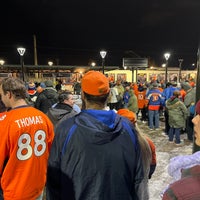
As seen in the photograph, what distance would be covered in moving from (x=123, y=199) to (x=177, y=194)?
0.88 metres

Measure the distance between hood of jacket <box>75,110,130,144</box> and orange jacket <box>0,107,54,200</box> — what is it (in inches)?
34.4

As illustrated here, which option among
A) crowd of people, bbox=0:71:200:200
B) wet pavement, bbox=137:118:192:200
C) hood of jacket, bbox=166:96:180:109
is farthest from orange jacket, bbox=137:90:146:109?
crowd of people, bbox=0:71:200:200

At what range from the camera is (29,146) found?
2389mm

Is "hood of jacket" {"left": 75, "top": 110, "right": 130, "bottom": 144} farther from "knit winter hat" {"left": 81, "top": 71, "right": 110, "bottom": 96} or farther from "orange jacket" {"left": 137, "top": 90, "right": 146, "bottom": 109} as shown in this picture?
"orange jacket" {"left": 137, "top": 90, "right": 146, "bottom": 109}

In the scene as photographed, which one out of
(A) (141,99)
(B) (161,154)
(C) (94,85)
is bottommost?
(B) (161,154)

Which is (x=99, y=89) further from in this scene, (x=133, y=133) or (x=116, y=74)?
(x=116, y=74)

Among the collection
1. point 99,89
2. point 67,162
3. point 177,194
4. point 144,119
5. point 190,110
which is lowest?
point 144,119

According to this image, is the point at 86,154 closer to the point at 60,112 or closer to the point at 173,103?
the point at 60,112

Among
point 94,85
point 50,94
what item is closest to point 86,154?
point 94,85

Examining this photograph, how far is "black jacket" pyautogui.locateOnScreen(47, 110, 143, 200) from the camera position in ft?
5.56

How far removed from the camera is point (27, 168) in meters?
2.37

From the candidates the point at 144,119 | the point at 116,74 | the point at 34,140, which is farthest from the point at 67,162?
the point at 116,74

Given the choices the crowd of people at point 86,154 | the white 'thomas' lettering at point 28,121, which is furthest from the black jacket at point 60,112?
the crowd of people at point 86,154

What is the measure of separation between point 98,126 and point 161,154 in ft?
17.0
